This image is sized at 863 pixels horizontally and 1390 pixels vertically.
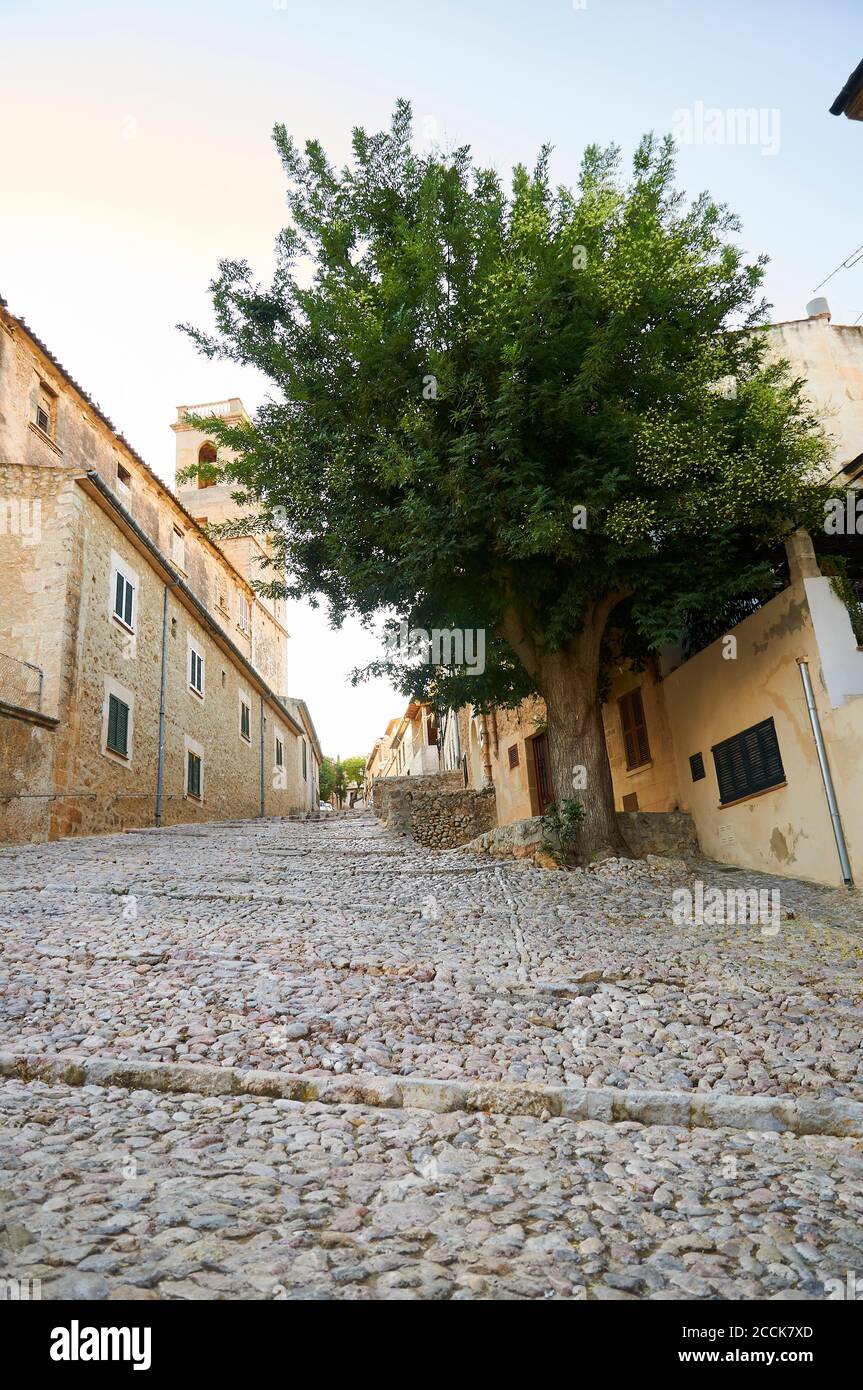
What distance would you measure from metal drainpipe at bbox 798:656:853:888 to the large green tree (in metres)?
1.34

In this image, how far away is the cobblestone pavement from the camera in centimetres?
243

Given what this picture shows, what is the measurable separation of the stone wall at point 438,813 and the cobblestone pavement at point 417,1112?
9.75 m

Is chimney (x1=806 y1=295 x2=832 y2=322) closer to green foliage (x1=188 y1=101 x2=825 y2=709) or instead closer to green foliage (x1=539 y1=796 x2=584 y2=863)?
green foliage (x1=188 y1=101 x2=825 y2=709)

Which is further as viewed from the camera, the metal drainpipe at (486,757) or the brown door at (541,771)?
the metal drainpipe at (486,757)

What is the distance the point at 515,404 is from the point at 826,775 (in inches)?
228

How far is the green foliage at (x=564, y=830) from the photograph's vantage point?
1057cm

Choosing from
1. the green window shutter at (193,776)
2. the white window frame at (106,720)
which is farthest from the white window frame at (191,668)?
the white window frame at (106,720)

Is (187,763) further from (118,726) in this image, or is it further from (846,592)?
(846,592)

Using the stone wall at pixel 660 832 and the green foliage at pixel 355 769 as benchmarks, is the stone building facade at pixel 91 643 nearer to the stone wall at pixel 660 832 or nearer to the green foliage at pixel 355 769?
the stone wall at pixel 660 832

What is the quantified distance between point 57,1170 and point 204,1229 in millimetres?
708

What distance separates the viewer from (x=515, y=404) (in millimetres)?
9047

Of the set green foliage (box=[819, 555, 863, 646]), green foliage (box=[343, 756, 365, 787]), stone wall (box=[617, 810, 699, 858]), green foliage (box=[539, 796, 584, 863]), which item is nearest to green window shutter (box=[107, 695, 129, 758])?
green foliage (box=[539, 796, 584, 863])
